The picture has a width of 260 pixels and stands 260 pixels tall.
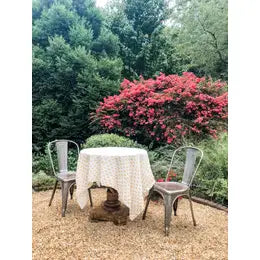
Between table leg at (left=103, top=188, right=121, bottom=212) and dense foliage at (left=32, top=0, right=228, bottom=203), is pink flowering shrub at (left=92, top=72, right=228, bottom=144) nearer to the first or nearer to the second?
dense foliage at (left=32, top=0, right=228, bottom=203)

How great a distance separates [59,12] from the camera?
20.8 feet

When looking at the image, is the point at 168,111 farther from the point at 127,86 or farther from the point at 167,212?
the point at 167,212

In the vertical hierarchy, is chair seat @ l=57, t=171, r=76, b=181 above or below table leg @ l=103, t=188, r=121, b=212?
above

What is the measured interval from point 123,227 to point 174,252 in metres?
0.73

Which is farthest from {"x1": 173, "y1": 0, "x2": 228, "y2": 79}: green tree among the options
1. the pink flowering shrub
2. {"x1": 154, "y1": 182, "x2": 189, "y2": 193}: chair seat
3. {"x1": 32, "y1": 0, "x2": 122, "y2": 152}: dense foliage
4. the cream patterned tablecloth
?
the cream patterned tablecloth

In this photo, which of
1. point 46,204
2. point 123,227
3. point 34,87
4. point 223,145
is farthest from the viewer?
point 34,87

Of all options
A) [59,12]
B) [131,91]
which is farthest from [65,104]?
[59,12]

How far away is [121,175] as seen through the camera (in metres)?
2.86

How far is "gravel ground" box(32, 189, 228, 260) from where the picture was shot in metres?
2.46

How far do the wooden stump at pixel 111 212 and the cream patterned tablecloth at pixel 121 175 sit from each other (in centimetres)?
24

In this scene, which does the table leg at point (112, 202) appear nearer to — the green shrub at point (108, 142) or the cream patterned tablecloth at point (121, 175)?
the cream patterned tablecloth at point (121, 175)

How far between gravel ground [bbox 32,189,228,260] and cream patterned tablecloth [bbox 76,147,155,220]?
0.32 metres

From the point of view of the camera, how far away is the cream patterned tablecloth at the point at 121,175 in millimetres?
2855
